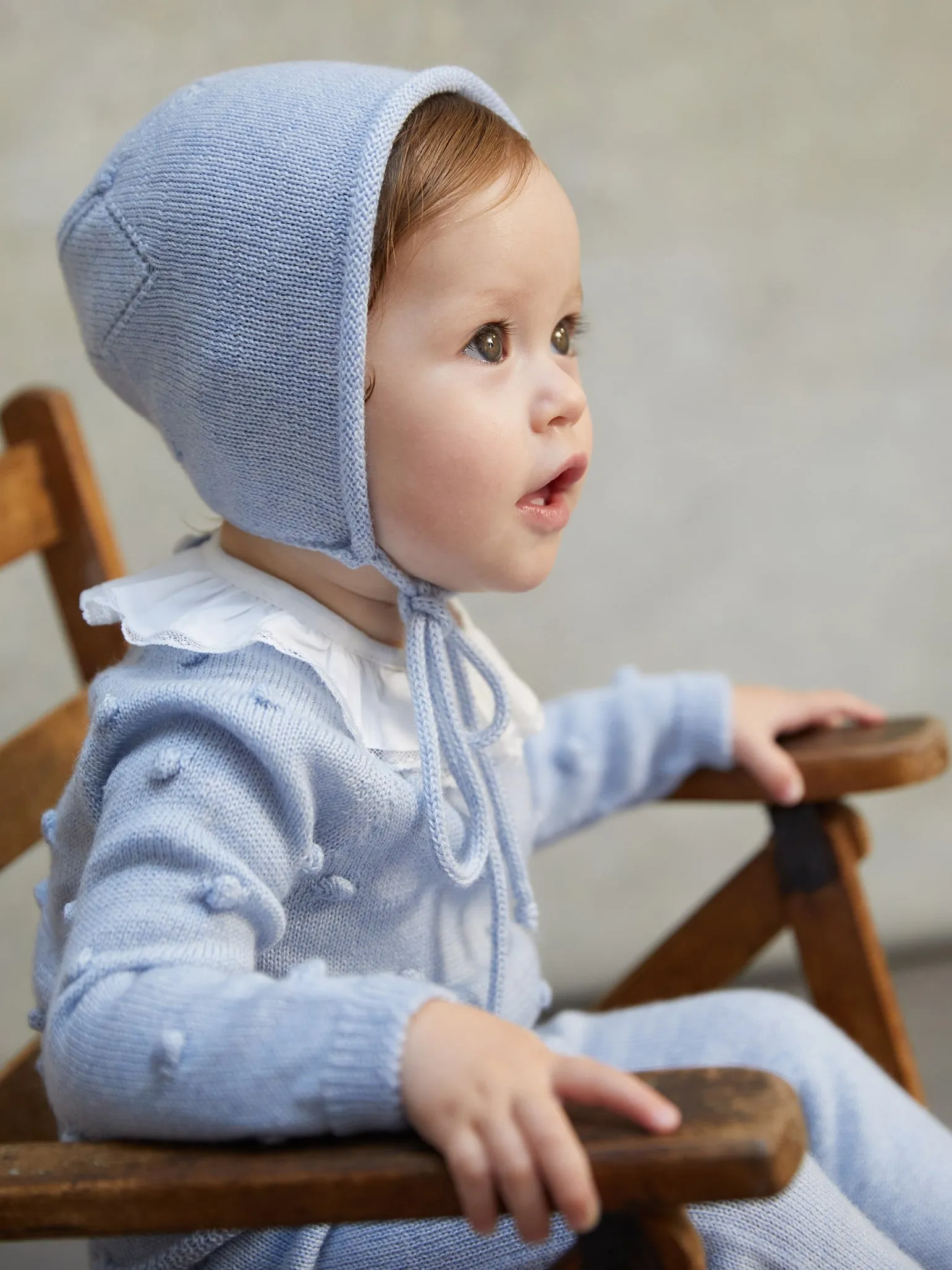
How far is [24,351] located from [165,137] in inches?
24.9

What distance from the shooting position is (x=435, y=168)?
0.72 meters

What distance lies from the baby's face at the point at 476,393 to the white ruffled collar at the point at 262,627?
2.4 inches

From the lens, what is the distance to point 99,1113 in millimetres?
593

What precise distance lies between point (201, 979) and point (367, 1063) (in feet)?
0.30

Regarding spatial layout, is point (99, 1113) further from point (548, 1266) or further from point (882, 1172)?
point (882, 1172)

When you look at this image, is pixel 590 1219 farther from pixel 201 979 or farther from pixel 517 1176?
pixel 201 979

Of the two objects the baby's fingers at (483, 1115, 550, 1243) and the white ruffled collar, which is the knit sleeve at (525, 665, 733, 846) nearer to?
the white ruffled collar

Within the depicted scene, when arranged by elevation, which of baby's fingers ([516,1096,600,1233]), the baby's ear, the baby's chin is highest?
the baby's ear

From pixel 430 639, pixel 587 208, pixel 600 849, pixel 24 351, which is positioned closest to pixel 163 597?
pixel 430 639

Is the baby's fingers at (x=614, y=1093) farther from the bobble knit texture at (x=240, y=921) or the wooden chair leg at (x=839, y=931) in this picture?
the wooden chair leg at (x=839, y=931)

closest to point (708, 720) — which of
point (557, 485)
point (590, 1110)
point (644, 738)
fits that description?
point (644, 738)

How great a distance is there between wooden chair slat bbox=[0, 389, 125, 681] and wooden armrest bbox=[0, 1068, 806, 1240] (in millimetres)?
501

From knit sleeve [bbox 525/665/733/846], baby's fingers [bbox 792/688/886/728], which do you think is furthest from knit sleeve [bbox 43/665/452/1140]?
baby's fingers [bbox 792/688/886/728]

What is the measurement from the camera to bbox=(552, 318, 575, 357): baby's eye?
0.79 meters
